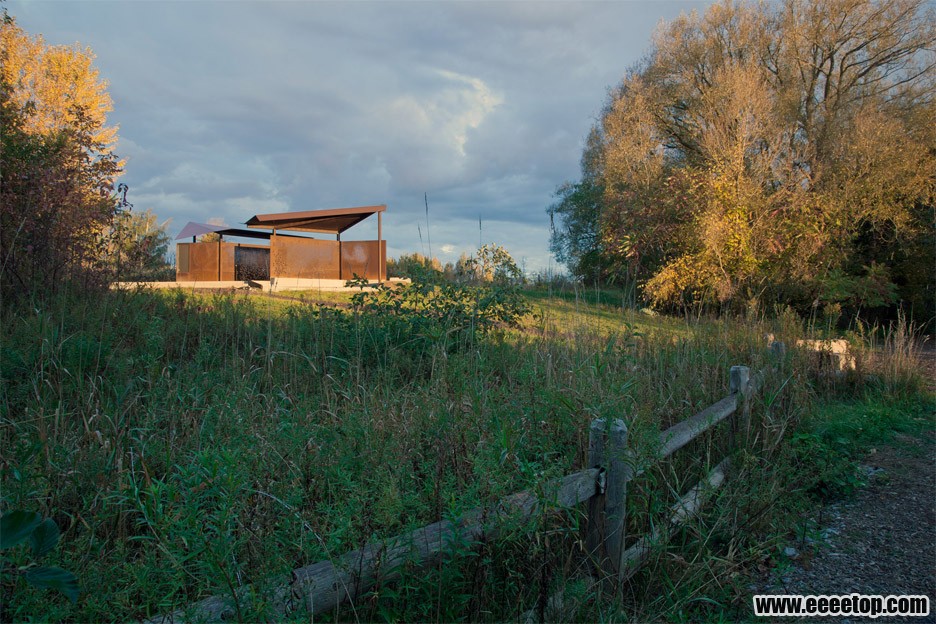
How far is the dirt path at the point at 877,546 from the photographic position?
335cm

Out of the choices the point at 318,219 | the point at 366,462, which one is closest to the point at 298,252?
the point at 318,219

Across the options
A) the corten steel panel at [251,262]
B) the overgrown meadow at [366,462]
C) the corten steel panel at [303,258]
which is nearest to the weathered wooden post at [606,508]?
the overgrown meadow at [366,462]

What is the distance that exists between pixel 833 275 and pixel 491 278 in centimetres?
1082

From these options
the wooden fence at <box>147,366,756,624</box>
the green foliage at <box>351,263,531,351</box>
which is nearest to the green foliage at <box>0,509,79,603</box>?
the wooden fence at <box>147,366,756,624</box>

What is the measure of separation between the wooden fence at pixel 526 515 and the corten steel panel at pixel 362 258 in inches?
627

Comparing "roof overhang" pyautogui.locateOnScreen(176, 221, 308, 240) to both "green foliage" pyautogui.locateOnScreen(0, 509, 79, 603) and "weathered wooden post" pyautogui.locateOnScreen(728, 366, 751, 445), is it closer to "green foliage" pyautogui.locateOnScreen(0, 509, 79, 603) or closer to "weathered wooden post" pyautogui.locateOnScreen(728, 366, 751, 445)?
"weathered wooden post" pyautogui.locateOnScreen(728, 366, 751, 445)

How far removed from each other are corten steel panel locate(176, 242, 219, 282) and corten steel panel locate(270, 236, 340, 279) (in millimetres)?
2552

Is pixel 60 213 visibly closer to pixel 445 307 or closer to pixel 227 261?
pixel 445 307

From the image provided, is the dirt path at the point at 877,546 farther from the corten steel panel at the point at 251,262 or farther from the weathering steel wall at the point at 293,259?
the corten steel panel at the point at 251,262

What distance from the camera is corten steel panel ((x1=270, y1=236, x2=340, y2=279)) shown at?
18078mm

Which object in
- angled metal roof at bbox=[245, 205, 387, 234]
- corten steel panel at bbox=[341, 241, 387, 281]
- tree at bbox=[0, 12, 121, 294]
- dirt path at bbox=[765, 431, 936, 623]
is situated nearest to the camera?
dirt path at bbox=[765, 431, 936, 623]

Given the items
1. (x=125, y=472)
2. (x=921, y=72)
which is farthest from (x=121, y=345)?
(x=921, y=72)

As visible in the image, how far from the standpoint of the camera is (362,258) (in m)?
19.2

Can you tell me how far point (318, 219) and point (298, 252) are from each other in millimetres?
1229
